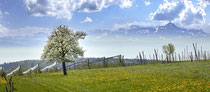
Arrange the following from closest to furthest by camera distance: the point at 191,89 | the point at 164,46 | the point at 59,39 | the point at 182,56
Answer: the point at 191,89, the point at 59,39, the point at 164,46, the point at 182,56

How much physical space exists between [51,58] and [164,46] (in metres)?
75.9

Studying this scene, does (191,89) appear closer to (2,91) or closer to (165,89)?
(165,89)

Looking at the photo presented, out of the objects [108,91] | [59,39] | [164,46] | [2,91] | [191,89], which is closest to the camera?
[2,91]

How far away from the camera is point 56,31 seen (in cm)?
4772

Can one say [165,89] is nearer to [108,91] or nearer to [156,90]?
[156,90]

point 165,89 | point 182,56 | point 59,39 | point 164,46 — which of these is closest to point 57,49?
point 59,39

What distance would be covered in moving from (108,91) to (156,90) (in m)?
5.87

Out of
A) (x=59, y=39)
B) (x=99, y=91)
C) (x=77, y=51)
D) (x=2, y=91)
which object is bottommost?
(x=99, y=91)

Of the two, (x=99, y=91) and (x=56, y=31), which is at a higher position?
(x=56, y=31)

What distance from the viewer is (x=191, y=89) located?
67.0 ft

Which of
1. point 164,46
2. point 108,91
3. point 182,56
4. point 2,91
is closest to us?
point 2,91

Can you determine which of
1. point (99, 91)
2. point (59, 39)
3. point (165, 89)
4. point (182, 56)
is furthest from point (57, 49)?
point (182, 56)

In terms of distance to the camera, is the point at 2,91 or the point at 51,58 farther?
the point at 51,58

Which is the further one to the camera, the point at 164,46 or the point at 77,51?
the point at 164,46
